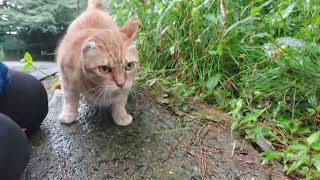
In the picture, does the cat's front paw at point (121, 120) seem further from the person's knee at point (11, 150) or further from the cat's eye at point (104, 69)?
the person's knee at point (11, 150)

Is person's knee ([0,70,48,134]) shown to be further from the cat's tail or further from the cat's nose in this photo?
the cat's tail

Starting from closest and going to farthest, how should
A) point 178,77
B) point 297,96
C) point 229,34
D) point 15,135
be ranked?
point 15,135 < point 297,96 < point 229,34 < point 178,77

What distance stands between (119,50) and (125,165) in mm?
394

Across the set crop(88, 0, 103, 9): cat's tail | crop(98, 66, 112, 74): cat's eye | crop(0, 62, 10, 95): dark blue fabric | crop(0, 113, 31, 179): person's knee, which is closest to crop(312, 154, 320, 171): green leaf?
crop(98, 66, 112, 74): cat's eye

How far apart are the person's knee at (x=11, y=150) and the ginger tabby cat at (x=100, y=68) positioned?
378 mm

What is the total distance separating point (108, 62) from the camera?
3.99ft

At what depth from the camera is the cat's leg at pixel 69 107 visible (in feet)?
4.56

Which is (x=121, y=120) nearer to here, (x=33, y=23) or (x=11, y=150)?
(x=11, y=150)

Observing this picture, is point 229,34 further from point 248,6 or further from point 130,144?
point 130,144

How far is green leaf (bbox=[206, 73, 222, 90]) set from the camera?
5.34 feet

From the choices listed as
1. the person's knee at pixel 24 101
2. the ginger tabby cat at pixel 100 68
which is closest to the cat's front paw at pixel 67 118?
the ginger tabby cat at pixel 100 68

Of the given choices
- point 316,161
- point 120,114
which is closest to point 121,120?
point 120,114

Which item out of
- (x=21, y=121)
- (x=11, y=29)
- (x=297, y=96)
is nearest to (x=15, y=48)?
(x=11, y=29)

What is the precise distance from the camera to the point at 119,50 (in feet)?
4.12
